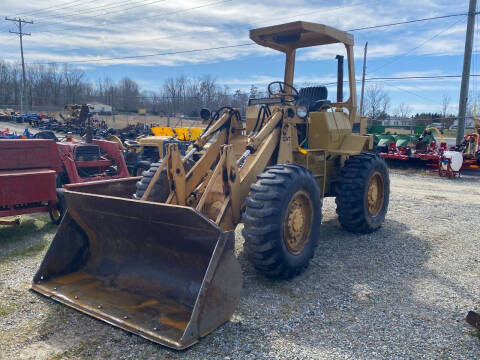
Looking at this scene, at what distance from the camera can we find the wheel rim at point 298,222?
4492mm

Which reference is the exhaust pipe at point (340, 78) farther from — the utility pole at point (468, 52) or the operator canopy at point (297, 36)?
the utility pole at point (468, 52)

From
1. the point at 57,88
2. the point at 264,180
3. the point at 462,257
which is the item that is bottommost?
the point at 462,257

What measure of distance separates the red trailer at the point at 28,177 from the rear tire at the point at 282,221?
409cm

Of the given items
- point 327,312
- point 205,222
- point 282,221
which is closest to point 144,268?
point 205,222

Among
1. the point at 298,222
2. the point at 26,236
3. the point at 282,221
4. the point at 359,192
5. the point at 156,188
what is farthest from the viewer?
the point at 26,236

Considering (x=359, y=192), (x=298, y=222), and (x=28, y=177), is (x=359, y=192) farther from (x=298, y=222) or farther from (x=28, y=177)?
(x=28, y=177)

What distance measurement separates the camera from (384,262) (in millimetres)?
5434

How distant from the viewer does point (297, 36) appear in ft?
20.1

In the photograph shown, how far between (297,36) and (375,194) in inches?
112

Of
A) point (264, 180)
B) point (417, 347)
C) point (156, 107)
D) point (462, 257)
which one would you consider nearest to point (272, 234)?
point (264, 180)

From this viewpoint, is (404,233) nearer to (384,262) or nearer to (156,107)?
(384,262)

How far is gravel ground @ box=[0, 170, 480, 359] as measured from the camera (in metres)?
3.32

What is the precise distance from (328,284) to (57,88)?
242ft

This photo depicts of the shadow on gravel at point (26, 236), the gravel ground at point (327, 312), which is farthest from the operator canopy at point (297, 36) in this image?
the shadow on gravel at point (26, 236)
